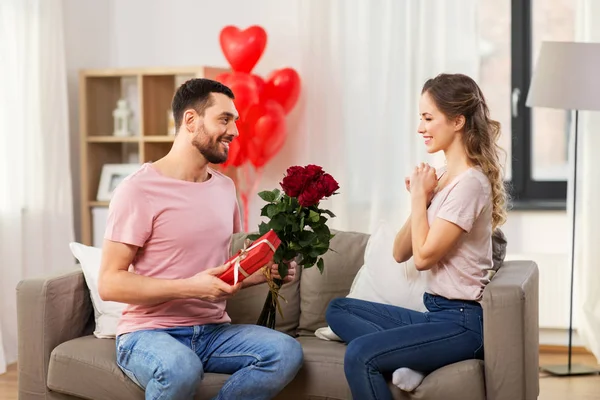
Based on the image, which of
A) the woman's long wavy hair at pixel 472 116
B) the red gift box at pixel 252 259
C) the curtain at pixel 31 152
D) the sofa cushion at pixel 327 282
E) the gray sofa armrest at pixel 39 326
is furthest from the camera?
the curtain at pixel 31 152

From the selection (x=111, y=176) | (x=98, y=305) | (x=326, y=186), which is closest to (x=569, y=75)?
(x=326, y=186)

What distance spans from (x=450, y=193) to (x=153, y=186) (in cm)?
89

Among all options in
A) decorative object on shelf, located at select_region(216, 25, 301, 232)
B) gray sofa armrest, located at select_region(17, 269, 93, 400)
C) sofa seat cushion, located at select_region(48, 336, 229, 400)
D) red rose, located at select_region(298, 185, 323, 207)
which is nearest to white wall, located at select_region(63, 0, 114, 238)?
decorative object on shelf, located at select_region(216, 25, 301, 232)

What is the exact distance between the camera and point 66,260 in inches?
187

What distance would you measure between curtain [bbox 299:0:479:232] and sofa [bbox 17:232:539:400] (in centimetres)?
138

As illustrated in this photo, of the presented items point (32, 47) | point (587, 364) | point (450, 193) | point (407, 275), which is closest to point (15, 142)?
point (32, 47)

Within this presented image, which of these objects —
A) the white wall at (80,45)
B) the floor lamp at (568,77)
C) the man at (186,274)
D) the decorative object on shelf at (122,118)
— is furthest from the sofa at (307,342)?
the white wall at (80,45)

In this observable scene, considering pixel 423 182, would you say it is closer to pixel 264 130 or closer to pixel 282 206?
pixel 282 206

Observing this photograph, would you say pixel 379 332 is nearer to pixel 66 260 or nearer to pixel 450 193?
pixel 450 193

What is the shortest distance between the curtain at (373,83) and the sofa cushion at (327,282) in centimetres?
141

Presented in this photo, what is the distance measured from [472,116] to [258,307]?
106 cm

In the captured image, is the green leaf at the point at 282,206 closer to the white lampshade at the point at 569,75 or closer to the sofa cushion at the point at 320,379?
the sofa cushion at the point at 320,379

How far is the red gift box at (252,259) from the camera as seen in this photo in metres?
2.54

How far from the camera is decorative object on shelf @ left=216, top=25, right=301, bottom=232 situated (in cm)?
447
